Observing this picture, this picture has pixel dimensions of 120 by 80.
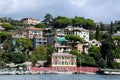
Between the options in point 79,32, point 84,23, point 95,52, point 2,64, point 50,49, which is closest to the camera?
point 2,64

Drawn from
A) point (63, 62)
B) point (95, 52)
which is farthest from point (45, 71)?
point (95, 52)

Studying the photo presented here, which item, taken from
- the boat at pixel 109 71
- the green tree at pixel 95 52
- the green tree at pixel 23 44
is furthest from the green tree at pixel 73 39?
the boat at pixel 109 71

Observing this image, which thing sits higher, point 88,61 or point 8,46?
point 8,46

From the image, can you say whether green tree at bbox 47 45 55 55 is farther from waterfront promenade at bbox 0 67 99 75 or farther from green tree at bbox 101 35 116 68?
green tree at bbox 101 35 116 68

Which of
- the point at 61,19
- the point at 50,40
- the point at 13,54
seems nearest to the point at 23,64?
the point at 13,54

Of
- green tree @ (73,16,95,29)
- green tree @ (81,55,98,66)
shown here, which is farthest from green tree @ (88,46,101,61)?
green tree @ (73,16,95,29)

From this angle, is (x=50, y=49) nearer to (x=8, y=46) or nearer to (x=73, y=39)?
(x=73, y=39)

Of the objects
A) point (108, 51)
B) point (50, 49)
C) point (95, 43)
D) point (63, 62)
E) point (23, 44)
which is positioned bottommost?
point (63, 62)

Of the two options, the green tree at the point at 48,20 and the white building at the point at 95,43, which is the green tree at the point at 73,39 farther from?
the green tree at the point at 48,20

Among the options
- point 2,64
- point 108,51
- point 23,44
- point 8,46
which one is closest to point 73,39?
point 23,44

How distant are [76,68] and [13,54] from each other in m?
9.46

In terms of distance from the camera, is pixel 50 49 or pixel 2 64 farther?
pixel 50 49

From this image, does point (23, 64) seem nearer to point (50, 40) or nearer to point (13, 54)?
point (13, 54)

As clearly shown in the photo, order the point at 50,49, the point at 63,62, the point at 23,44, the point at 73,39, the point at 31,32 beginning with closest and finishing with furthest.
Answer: the point at 63,62 → the point at 23,44 → the point at 50,49 → the point at 73,39 → the point at 31,32
